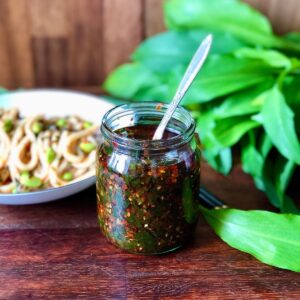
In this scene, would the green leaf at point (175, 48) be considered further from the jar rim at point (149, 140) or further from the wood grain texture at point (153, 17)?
the jar rim at point (149, 140)

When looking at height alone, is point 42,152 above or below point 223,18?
below

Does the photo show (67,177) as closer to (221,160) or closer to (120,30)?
(221,160)

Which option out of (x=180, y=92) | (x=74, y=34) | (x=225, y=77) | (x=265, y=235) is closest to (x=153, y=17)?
(x=74, y=34)

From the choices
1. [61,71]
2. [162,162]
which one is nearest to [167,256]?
[162,162]

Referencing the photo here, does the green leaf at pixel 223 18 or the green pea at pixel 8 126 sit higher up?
the green leaf at pixel 223 18

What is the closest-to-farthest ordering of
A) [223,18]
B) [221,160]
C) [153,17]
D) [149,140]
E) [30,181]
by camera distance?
[149,140] < [30,181] < [221,160] < [223,18] < [153,17]

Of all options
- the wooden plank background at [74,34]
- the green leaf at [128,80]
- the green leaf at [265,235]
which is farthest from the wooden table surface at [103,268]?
the wooden plank background at [74,34]
